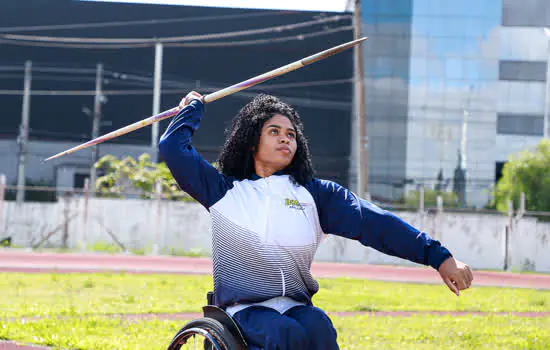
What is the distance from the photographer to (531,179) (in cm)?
3581

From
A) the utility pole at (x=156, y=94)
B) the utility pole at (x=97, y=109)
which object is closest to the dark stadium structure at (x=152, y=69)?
the utility pole at (x=97, y=109)

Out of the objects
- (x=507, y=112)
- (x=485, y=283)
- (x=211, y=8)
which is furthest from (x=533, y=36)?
(x=485, y=283)

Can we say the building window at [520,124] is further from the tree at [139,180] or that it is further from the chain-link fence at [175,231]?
the chain-link fence at [175,231]

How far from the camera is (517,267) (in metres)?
21.8

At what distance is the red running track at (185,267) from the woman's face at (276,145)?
38.1ft

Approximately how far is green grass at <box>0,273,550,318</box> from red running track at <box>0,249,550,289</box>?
180 centimetres

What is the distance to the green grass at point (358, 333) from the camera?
668 centimetres

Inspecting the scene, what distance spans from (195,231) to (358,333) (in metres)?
14.9

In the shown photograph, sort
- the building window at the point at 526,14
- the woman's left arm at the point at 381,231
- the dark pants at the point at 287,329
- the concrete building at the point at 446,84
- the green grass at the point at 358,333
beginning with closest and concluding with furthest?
the dark pants at the point at 287,329, the woman's left arm at the point at 381,231, the green grass at the point at 358,333, the building window at the point at 526,14, the concrete building at the point at 446,84

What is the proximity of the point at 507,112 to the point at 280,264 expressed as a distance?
42.6 meters

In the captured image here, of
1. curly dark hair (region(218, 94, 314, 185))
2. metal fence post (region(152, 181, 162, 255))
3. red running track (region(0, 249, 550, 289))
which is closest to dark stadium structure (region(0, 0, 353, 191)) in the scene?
metal fence post (region(152, 181, 162, 255))

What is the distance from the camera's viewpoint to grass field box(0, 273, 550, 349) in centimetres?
709

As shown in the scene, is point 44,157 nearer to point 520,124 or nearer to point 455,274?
point 520,124

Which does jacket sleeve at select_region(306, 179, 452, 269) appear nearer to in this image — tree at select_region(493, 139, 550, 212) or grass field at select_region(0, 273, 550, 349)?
grass field at select_region(0, 273, 550, 349)
